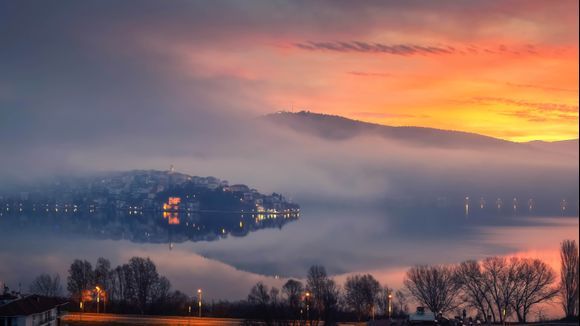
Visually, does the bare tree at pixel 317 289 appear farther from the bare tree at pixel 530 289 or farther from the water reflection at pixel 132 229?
the water reflection at pixel 132 229

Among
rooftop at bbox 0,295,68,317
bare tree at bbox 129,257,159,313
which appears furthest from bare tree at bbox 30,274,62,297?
rooftop at bbox 0,295,68,317

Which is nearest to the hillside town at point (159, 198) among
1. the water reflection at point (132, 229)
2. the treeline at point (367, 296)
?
the water reflection at point (132, 229)

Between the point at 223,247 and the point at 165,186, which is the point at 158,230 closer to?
the point at 223,247

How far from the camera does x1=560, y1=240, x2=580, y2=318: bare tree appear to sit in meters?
8.82

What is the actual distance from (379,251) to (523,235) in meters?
5.44

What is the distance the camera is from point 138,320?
8.51 metres

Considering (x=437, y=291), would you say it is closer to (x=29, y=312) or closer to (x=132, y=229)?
(x=29, y=312)

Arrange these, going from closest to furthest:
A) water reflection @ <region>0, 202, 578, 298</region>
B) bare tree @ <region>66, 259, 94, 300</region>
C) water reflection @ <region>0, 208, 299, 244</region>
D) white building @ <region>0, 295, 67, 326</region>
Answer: white building @ <region>0, 295, 67, 326</region>
bare tree @ <region>66, 259, 94, 300</region>
water reflection @ <region>0, 202, 578, 298</region>
water reflection @ <region>0, 208, 299, 244</region>

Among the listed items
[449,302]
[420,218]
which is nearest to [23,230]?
[420,218]

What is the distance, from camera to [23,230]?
27.9m

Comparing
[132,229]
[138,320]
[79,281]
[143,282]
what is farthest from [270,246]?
[138,320]

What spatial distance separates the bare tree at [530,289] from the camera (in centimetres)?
943

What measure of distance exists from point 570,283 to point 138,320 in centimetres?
588

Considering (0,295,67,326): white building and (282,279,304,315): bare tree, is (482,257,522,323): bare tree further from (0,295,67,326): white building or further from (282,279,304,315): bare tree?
(0,295,67,326): white building
